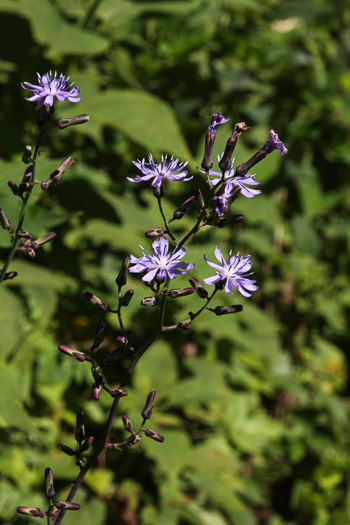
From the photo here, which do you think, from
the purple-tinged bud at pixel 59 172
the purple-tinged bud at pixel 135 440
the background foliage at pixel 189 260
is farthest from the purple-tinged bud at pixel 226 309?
the background foliage at pixel 189 260

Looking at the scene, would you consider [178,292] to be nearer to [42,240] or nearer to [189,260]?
[42,240]

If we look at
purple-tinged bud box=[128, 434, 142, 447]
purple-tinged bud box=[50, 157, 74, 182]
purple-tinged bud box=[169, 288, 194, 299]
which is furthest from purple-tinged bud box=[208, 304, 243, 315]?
purple-tinged bud box=[50, 157, 74, 182]

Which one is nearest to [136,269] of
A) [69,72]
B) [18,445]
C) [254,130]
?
[18,445]

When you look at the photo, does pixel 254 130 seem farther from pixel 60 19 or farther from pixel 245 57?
pixel 60 19

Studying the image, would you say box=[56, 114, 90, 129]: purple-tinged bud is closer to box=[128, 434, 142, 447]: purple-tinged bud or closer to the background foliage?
the background foliage

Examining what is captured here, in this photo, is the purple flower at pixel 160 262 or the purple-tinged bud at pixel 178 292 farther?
the purple-tinged bud at pixel 178 292

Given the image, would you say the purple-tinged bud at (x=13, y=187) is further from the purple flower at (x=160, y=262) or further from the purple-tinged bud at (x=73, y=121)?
the purple flower at (x=160, y=262)

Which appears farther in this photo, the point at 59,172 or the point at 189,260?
the point at 189,260

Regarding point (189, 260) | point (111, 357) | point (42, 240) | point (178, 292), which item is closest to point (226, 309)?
point (178, 292)

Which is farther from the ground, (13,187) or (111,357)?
(13,187)
